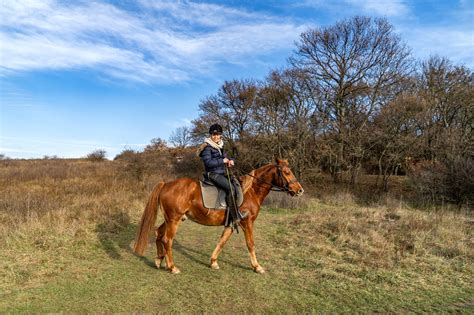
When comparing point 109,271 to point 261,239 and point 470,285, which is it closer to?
point 261,239

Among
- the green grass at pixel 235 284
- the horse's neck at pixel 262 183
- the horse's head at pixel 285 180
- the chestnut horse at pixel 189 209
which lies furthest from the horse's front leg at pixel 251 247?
the horse's head at pixel 285 180

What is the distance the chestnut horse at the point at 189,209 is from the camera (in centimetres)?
586

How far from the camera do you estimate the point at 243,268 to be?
6.14 metres

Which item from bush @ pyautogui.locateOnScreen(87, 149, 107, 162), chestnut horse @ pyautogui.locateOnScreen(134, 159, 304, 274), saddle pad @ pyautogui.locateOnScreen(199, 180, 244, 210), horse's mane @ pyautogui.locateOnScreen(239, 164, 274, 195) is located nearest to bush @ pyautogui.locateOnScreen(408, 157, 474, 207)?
chestnut horse @ pyautogui.locateOnScreen(134, 159, 304, 274)

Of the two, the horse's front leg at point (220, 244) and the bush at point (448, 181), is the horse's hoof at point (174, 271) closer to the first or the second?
the horse's front leg at point (220, 244)

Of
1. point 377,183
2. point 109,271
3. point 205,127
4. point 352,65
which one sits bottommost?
point 109,271

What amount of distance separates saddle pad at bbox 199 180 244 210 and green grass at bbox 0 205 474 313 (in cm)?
126

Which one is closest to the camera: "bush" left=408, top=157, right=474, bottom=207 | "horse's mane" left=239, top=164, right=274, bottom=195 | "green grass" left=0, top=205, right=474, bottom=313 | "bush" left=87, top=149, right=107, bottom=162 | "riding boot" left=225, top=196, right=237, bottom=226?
"green grass" left=0, top=205, right=474, bottom=313

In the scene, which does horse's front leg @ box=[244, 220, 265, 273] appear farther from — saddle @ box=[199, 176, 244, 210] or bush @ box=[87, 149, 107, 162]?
bush @ box=[87, 149, 107, 162]

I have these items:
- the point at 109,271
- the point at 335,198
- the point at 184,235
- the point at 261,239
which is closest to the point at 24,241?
the point at 109,271

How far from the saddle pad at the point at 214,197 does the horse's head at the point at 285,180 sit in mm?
793

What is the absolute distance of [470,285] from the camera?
5168 mm

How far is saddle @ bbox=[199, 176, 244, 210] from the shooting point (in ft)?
19.2

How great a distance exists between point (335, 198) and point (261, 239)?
8.93 m
